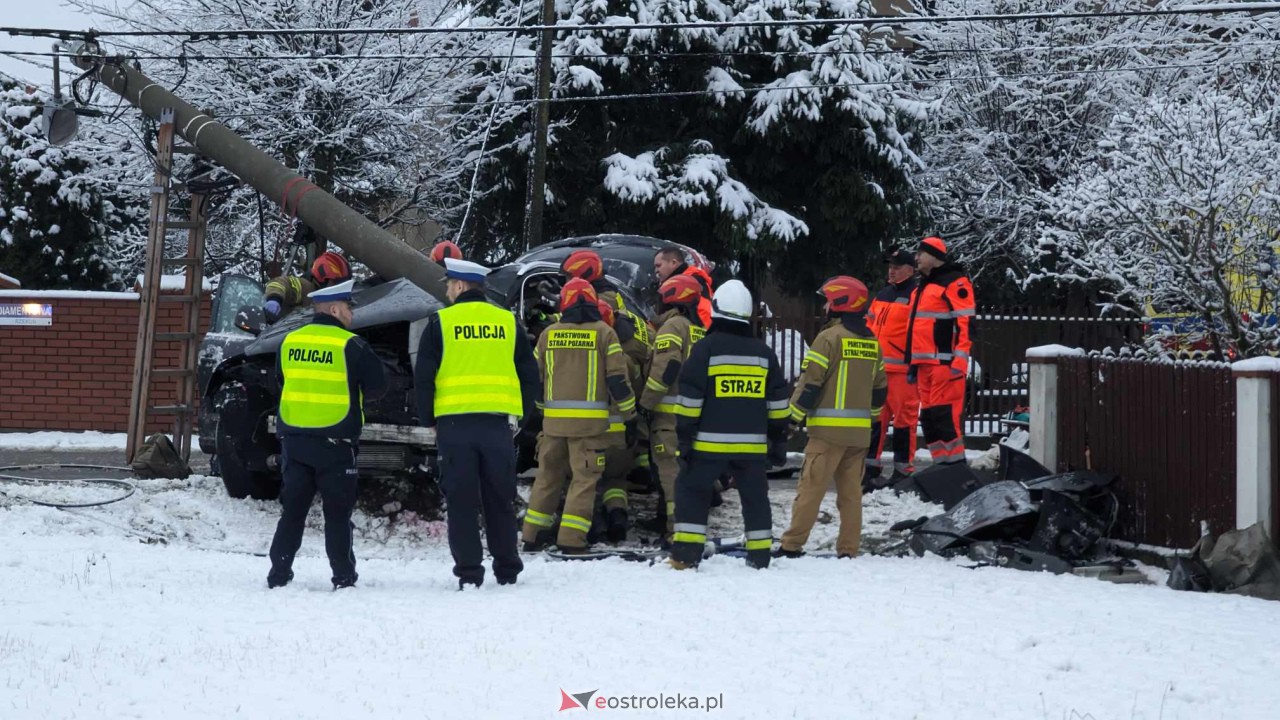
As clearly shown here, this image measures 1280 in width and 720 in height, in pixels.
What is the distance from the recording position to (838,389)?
8922 millimetres

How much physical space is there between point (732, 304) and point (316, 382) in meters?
2.39

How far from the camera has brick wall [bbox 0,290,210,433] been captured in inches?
704

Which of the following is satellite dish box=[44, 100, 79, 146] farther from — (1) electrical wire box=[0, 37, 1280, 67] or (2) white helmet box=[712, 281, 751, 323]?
(2) white helmet box=[712, 281, 751, 323]

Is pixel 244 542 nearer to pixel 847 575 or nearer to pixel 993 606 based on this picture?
pixel 847 575

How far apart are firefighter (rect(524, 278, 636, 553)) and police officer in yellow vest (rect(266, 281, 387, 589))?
5.13ft

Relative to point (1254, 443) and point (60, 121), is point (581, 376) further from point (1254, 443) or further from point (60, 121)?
point (60, 121)

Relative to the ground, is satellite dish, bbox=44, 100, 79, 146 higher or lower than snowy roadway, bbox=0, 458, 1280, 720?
higher

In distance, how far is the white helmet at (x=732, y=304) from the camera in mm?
8305

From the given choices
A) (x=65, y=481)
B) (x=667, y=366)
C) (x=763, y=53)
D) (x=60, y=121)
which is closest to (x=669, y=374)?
(x=667, y=366)

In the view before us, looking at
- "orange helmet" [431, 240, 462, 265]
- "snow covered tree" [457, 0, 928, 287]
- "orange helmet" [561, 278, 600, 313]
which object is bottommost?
"orange helmet" [561, 278, 600, 313]

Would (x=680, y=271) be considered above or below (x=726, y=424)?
above

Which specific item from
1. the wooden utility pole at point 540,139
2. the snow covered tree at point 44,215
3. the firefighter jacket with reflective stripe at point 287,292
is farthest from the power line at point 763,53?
the firefighter jacket with reflective stripe at point 287,292

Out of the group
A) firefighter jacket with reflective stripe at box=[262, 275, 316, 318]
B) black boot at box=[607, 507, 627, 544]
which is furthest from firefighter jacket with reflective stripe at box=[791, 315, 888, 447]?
firefighter jacket with reflective stripe at box=[262, 275, 316, 318]

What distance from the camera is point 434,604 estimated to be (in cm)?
716
